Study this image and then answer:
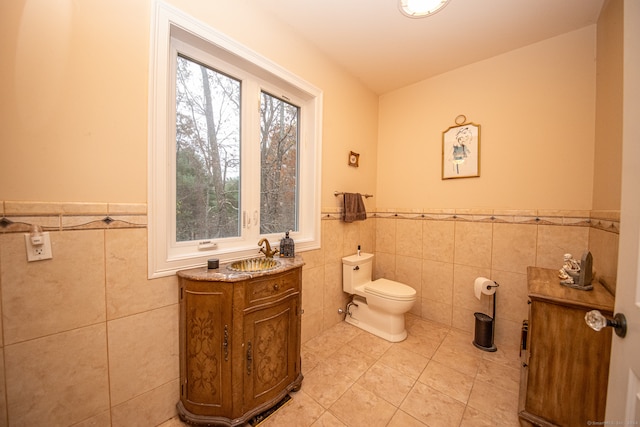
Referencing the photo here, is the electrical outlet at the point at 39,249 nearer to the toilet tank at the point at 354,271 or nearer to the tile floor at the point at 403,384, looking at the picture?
the tile floor at the point at 403,384

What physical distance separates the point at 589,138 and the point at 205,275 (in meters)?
→ 2.84

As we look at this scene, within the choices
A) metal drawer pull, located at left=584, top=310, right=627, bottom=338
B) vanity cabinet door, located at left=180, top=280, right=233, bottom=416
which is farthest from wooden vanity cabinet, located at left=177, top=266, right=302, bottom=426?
metal drawer pull, located at left=584, top=310, right=627, bottom=338

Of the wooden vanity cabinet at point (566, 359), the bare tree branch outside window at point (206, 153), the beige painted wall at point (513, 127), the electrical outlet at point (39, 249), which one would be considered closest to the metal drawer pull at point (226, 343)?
the bare tree branch outside window at point (206, 153)

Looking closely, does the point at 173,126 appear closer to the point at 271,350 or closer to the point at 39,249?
the point at 39,249

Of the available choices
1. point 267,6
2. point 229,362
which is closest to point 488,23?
point 267,6

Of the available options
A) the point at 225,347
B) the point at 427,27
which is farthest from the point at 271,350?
the point at 427,27

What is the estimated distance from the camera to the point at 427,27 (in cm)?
175

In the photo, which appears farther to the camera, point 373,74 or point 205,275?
point 373,74

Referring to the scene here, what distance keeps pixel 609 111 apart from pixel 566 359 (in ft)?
5.00

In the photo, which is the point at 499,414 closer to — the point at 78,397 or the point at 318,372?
the point at 318,372

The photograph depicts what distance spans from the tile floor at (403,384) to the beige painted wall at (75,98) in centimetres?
135

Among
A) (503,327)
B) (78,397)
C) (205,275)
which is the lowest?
(503,327)

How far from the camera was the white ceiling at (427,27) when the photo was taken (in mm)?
1561

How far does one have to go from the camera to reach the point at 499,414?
1319mm
